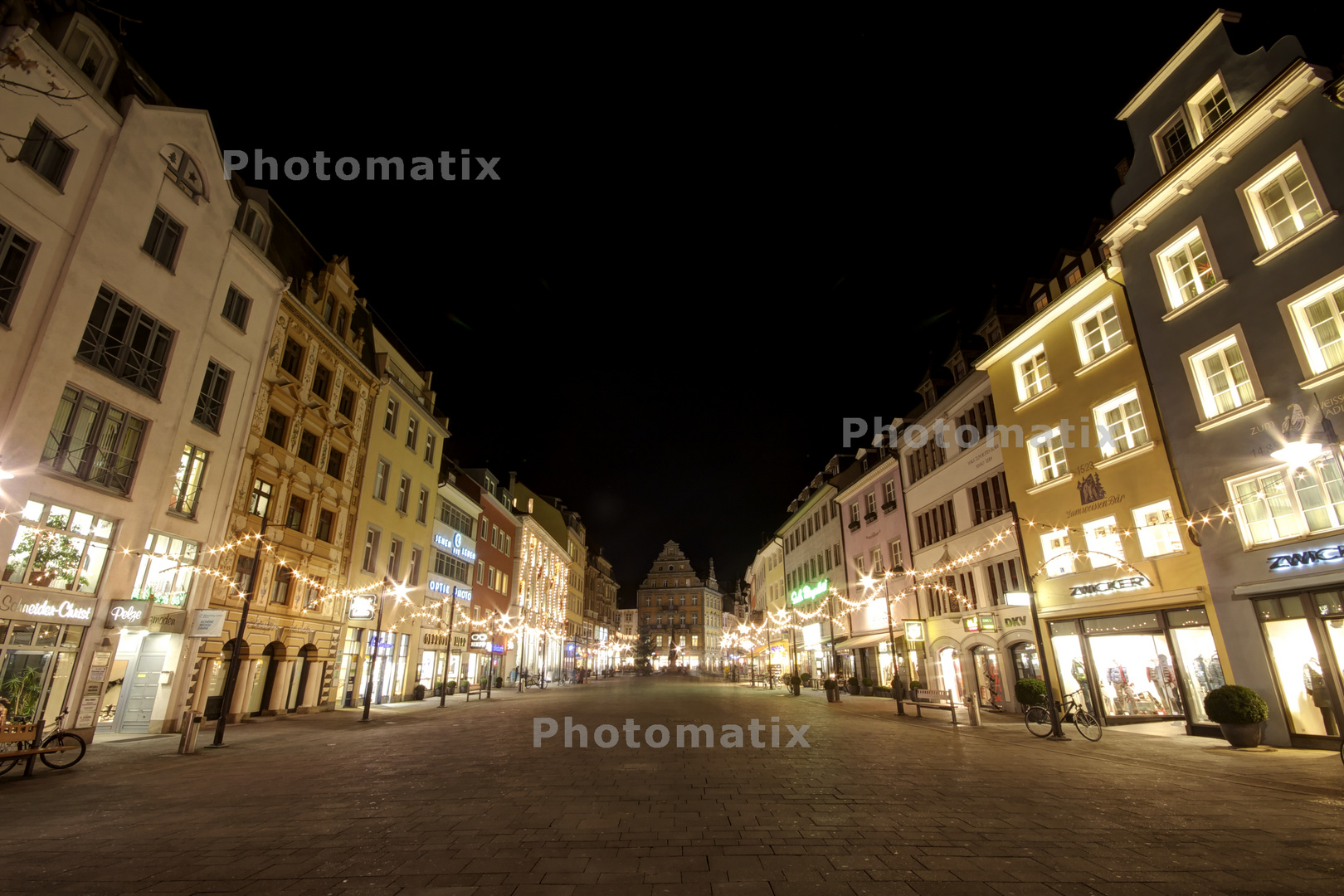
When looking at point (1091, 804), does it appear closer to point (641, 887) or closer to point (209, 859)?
point (641, 887)

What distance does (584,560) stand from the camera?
87.6 m

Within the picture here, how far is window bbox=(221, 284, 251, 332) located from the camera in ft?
69.2

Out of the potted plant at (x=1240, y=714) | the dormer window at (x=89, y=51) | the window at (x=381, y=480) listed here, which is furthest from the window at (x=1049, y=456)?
the dormer window at (x=89, y=51)

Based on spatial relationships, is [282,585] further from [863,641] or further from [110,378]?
[863,641]

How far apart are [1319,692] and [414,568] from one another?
35.6 metres

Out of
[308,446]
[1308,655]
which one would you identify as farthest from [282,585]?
[1308,655]

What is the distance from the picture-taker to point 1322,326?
13719 millimetres

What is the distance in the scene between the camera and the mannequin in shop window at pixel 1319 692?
13.2 m

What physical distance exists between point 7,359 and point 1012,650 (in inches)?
1253

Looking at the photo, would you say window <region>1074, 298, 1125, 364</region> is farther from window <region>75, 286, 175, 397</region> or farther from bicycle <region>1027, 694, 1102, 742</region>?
window <region>75, 286, 175, 397</region>

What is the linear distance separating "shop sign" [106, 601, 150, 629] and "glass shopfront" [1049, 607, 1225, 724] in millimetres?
27197

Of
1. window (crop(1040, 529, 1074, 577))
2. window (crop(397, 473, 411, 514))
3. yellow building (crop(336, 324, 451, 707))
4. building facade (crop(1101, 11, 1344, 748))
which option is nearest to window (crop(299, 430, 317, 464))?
yellow building (crop(336, 324, 451, 707))

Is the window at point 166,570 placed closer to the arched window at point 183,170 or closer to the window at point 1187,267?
the arched window at point 183,170

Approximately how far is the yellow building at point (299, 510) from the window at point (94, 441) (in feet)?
13.7
